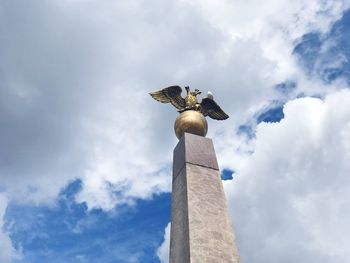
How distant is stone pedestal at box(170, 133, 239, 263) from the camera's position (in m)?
7.64

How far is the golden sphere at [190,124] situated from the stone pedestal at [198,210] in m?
0.30

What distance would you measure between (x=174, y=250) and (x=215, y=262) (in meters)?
1.14

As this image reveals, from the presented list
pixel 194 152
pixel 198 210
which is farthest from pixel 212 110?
pixel 198 210

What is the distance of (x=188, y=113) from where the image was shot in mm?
11094

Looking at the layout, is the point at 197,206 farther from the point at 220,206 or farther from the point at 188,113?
the point at 188,113

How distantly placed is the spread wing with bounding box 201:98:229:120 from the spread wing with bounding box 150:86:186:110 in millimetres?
735

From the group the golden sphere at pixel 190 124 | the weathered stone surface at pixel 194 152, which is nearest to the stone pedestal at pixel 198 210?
the weathered stone surface at pixel 194 152

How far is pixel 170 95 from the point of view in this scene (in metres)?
12.0

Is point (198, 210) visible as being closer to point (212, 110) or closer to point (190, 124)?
point (190, 124)

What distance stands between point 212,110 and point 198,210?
4.59m

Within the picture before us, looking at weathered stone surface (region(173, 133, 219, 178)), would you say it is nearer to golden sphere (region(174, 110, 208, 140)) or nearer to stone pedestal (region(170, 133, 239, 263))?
stone pedestal (region(170, 133, 239, 263))

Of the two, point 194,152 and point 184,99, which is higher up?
point 184,99

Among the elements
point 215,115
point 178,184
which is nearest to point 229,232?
point 178,184

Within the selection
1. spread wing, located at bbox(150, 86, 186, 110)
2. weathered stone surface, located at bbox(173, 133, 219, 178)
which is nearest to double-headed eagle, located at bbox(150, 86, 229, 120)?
spread wing, located at bbox(150, 86, 186, 110)
